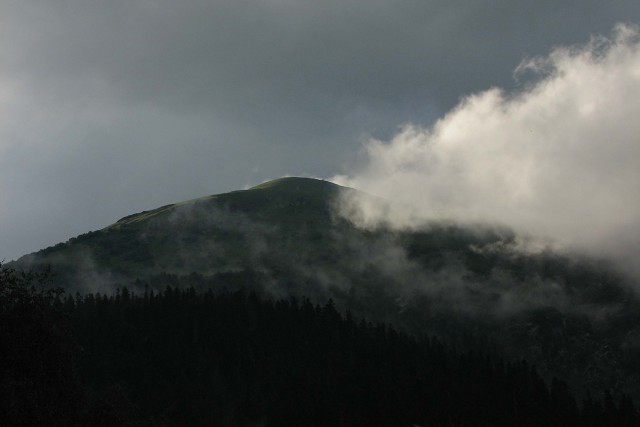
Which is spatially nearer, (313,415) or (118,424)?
(118,424)

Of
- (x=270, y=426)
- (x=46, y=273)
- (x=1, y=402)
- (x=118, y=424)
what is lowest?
(x=270, y=426)

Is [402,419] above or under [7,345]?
under

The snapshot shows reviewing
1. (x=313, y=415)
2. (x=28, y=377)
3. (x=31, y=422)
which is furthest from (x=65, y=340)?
(x=313, y=415)

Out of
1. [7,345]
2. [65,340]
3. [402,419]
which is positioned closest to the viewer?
[7,345]

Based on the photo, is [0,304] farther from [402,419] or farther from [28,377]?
[402,419]

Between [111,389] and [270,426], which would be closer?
[111,389]

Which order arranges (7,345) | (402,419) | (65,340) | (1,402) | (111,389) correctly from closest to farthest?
(1,402) < (7,345) < (65,340) < (111,389) < (402,419)

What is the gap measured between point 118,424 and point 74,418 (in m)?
5.72

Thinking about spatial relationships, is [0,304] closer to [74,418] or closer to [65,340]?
[65,340]

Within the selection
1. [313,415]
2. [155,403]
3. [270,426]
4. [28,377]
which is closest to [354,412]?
[313,415]

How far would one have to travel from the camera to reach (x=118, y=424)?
59.7 metres

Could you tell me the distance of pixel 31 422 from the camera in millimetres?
50156

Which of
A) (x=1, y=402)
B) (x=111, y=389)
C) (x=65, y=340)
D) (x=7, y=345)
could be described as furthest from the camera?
(x=111, y=389)

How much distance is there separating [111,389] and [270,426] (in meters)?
142
